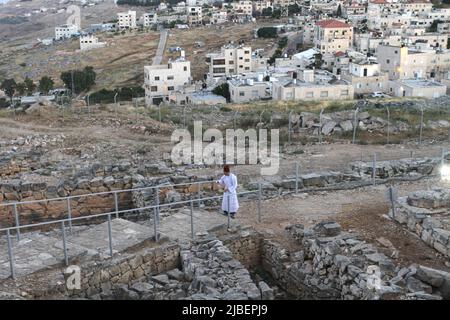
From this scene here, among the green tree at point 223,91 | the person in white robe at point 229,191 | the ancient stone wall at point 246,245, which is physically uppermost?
the person in white robe at point 229,191

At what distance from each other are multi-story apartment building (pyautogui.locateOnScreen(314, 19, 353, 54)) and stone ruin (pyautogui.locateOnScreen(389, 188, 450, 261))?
235ft

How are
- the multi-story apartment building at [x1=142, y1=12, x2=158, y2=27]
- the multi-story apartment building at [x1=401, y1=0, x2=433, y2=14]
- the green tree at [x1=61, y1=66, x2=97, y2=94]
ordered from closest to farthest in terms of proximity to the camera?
the green tree at [x1=61, y1=66, x2=97, y2=94] → the multi-story apartment building at [x1=401, y1=0, x2=433, y2=14] → the multi-story apartment building at [x1=142, y1=12, x2=158, y2=27]

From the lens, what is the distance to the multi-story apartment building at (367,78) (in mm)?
54281

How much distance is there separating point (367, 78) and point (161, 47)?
5938 cm

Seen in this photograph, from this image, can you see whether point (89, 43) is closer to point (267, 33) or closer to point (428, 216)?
point (267, 33)

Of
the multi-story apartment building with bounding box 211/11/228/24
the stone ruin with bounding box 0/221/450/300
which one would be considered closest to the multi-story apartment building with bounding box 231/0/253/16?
the multi-story apartment building with bounding box 211/11/228/24

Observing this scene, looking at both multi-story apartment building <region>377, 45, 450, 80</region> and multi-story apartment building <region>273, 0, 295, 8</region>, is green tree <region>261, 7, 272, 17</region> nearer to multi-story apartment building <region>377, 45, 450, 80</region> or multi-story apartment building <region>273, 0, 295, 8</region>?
multi-story apartment building <region>273, 0, 295, 8</region>

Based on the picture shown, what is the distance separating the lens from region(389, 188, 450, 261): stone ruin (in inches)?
432

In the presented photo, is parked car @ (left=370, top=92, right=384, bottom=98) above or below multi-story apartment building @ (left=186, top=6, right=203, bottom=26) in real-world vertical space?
below

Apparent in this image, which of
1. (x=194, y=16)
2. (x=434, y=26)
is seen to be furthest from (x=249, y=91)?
(x=194, y=16)

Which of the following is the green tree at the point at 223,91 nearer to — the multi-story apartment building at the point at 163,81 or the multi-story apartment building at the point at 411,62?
the multi-story apartment building at the point at 163,81

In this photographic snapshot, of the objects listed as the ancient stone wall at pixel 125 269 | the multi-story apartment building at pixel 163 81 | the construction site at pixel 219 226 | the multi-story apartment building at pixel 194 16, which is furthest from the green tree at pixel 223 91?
the multi-story apartment building at pixel 194 16

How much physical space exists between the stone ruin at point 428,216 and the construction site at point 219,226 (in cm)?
3
